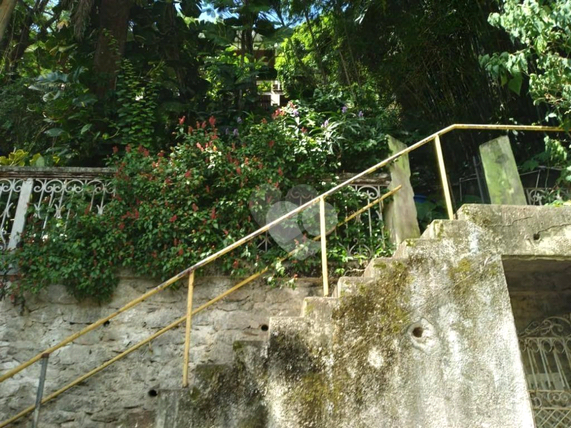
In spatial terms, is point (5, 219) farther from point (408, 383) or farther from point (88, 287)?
point (408, 383)

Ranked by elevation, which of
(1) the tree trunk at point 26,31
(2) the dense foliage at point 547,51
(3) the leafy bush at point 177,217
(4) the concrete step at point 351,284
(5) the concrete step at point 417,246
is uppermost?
(1) the tree trunk at point 26,31

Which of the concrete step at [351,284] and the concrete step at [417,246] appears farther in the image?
the concrete step at [417,246]

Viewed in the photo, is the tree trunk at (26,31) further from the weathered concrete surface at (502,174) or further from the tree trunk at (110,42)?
the weathered concrete surface at (502,174)

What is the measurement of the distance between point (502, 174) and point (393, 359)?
8.40ft

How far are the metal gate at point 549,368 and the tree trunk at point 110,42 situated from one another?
6904 millimetres

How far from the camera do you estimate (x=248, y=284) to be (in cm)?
502

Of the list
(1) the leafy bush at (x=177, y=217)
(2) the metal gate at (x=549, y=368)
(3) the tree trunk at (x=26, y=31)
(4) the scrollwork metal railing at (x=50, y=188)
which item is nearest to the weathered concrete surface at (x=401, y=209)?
(1) the leafy bush at (x=177, y=217)

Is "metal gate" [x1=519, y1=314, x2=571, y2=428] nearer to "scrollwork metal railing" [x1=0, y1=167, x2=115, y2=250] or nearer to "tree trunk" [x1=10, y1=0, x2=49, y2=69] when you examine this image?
"scrollwork metal railing" [x1=0, y1=167, x2=115, y2=250]

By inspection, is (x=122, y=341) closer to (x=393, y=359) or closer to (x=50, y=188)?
(x=50, y=188)

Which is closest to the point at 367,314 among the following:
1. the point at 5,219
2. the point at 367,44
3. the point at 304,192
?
the point at 304,192

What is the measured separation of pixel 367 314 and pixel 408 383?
555 millimetres

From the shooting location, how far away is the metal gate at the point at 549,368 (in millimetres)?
4781

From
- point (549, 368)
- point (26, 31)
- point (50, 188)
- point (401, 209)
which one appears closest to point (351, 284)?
point (401, 209)

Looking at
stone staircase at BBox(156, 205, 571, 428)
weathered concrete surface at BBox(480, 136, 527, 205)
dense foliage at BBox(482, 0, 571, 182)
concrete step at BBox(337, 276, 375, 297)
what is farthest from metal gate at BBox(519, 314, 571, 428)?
concrete step at BBox(337, 276, 375, 297)
